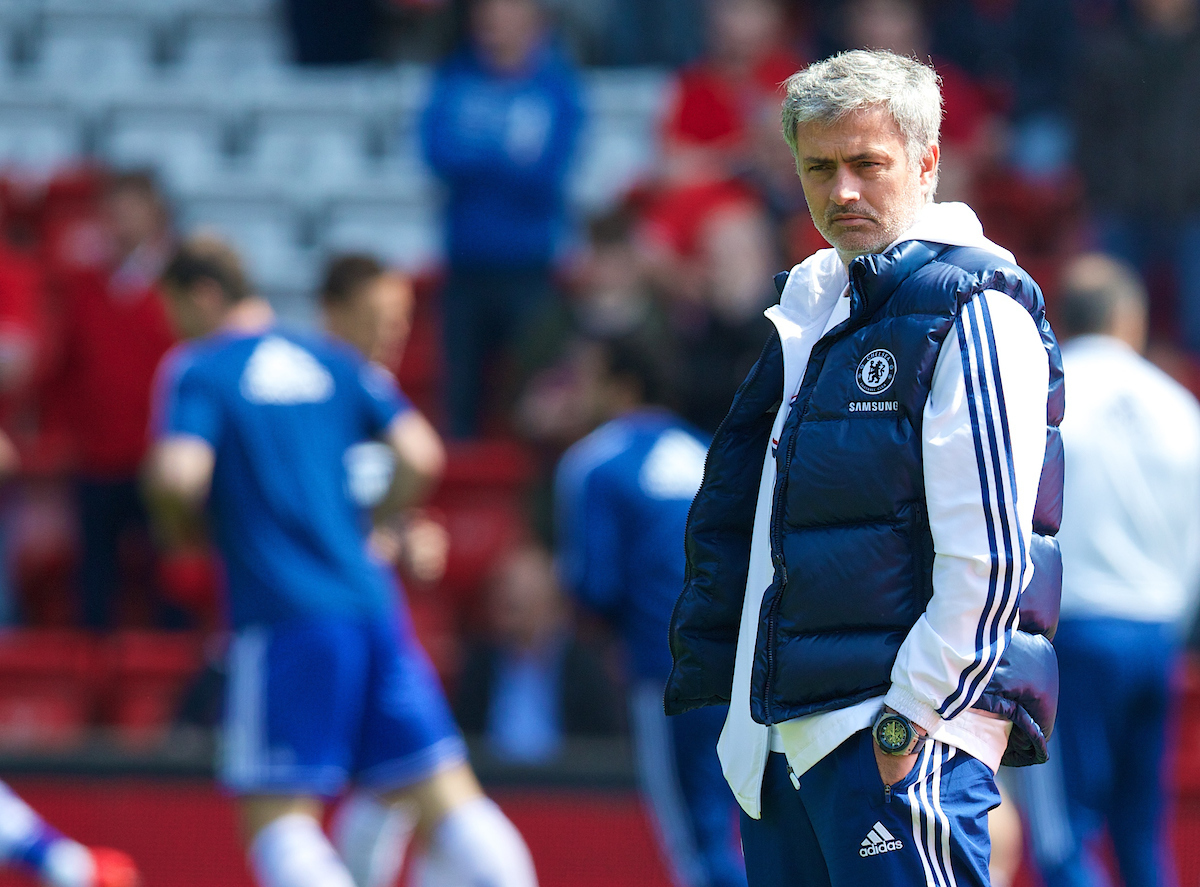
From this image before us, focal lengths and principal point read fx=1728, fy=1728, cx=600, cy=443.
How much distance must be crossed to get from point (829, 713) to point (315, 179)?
8495 mm

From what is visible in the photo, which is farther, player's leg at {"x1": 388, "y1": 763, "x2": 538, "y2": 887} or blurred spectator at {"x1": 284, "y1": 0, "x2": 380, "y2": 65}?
blurred spectator at {"x1": 284, "y1": 0, "x2": 380, "y2": 65}

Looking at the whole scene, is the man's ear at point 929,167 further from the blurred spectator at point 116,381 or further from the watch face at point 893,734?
the blurred spectator at point 116,381

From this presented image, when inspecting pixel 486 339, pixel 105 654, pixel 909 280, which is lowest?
pixel 105 654

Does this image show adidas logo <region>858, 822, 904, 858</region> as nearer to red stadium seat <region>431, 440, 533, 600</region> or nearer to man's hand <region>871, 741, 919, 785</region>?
man's hand <region>871, 741, 919, 785</region>

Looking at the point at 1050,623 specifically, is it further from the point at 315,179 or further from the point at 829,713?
the point at 315,179

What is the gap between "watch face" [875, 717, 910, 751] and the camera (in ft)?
8.27

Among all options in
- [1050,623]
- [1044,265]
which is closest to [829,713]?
[1050,623]

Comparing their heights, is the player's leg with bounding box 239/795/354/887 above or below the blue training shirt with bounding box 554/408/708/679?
below

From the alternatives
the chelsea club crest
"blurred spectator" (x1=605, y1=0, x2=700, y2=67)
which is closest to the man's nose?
the chelsea club crest

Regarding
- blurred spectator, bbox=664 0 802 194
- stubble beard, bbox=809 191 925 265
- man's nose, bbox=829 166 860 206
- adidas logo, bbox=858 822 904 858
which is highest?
man's nose, bbox=829 166 860 206

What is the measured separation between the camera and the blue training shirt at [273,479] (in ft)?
15.7

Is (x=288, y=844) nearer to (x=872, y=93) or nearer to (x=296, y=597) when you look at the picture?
(x=296, y=597)

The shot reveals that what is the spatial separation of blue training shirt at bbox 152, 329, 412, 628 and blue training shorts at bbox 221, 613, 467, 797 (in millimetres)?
76

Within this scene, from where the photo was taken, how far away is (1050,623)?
8.73ft
